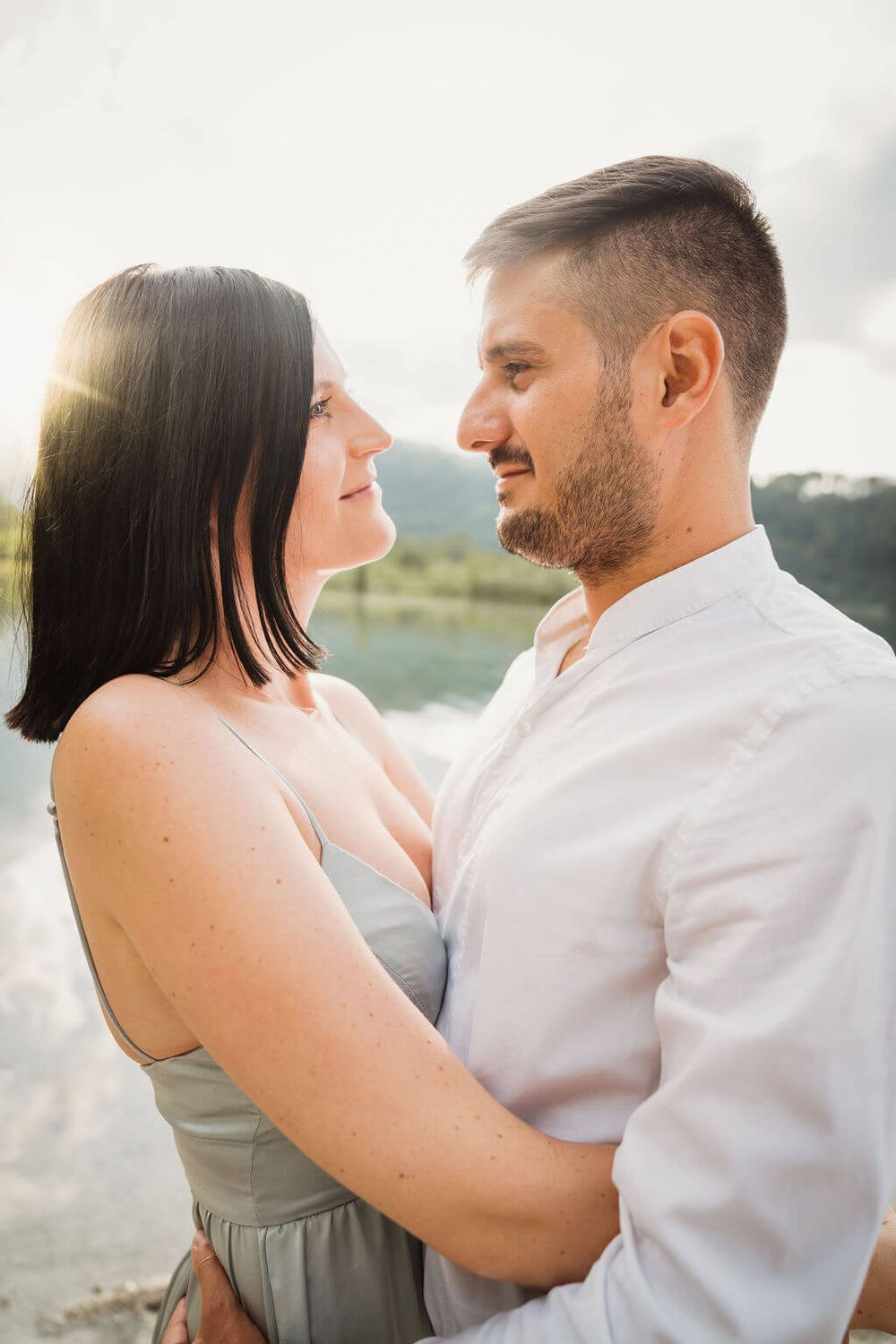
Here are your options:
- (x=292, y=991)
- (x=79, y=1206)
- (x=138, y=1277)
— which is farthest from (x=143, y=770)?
(x=79, y=1206)

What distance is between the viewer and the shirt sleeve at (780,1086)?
1007 mm

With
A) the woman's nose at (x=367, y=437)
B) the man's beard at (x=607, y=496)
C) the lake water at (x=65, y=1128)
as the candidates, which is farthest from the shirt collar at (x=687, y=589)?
the lake water at (x=65, y=1128)

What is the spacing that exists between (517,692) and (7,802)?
778 cm

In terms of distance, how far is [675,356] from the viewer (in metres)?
1.63

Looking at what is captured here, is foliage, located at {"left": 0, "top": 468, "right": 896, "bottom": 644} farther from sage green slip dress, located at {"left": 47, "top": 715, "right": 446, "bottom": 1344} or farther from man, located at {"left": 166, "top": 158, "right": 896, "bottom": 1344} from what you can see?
man, located at {"left": 166, "top": 158, "right": 896, "bottom": 1344}

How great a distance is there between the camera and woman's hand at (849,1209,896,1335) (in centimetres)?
141

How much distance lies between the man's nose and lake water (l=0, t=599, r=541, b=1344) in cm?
83

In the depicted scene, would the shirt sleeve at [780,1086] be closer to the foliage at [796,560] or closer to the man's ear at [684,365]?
the man's ear at [684,365]

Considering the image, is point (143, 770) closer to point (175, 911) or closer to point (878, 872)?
point (175, 911)

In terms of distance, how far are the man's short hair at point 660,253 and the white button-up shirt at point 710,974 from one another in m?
0.58

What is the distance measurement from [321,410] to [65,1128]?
4604mm

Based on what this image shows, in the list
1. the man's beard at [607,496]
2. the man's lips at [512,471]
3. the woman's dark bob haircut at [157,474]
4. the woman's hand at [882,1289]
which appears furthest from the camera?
the man's lips at [512,471]

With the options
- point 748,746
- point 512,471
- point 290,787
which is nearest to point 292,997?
point 290,787

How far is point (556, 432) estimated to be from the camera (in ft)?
5.57
